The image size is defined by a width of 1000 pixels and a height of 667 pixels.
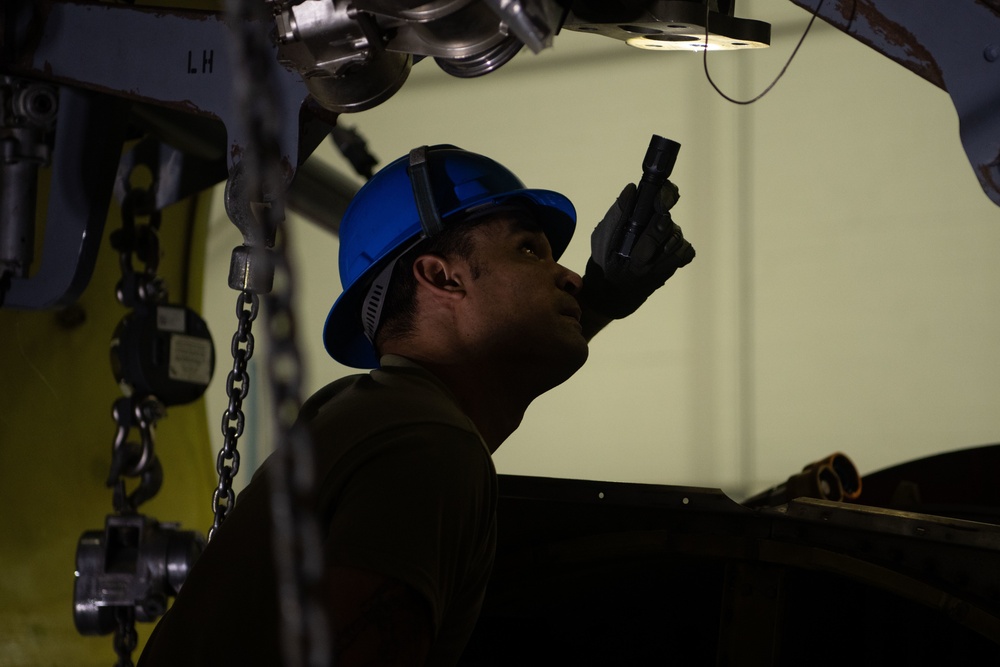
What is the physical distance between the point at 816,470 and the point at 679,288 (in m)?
2.00

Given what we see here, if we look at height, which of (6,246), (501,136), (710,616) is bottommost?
(710,616)

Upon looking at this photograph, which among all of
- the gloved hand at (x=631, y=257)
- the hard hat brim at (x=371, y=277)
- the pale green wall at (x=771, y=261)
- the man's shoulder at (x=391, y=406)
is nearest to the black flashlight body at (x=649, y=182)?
the gloved hand at (x=631, y=257)

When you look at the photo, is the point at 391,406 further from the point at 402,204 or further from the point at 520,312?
the point at 402,204

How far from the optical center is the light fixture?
4.05 ft

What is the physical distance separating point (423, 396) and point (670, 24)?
525 millimetres

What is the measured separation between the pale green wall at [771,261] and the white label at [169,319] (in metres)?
2.27

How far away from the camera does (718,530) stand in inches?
63.0

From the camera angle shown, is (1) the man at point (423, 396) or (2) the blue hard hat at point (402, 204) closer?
(1) the man at point (423, 396)

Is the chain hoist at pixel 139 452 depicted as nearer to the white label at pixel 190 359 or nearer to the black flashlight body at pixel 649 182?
the white label at pixel 190 359

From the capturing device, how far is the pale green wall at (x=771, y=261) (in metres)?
3.54

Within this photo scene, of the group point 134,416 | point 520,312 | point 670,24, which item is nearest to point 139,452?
point 134,416

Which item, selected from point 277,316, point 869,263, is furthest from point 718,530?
point 869,263

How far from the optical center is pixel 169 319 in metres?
1.92

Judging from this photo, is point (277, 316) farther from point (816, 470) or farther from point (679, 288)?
point (679, 288)
